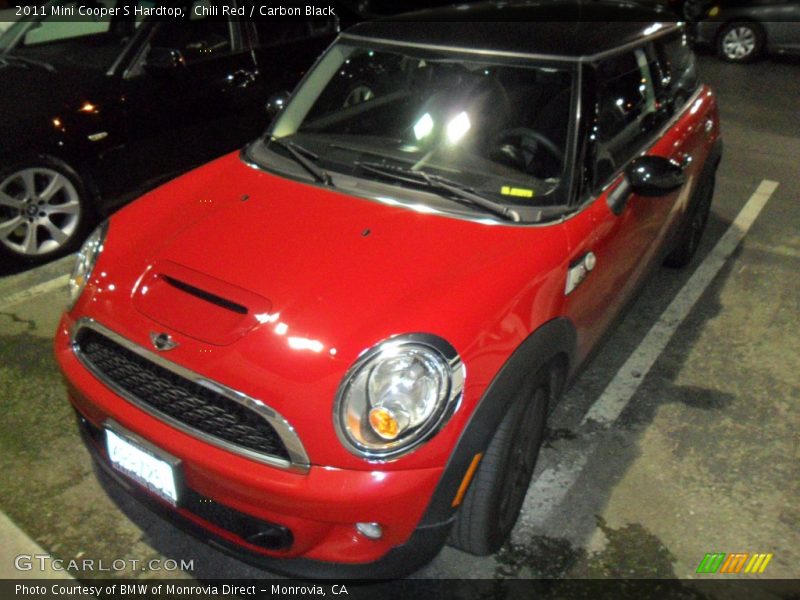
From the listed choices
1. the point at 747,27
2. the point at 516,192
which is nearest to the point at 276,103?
the point at 516,192

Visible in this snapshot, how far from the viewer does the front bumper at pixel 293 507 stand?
5.74 feet

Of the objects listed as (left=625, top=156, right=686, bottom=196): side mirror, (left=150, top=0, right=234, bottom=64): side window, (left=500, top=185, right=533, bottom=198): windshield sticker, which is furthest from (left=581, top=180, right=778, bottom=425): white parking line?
(left=150, top=0, right=234, bottom=64): side window

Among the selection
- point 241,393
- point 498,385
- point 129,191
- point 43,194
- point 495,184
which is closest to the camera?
point 241,393

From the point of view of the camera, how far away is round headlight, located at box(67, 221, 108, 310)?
2.22 m

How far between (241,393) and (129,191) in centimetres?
279

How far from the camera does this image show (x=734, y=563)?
7.50ft

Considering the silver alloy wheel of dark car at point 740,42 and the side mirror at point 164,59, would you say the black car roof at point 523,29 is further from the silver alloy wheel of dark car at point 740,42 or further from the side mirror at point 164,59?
the silver alloy wheel of dark car at point 740,42

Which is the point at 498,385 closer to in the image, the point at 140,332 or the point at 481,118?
the point at 140,332

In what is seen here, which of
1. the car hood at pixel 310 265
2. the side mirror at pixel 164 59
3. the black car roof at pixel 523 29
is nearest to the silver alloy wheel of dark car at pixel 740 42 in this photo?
the black car roof at pixel 523 29

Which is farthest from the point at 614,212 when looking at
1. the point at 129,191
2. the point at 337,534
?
the point at 129,191

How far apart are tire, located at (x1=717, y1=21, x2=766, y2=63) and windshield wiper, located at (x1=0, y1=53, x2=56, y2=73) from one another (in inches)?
313

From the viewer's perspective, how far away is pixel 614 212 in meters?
2.51

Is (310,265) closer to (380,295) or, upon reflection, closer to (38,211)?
(380,295)

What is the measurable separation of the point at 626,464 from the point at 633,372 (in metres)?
0.65
